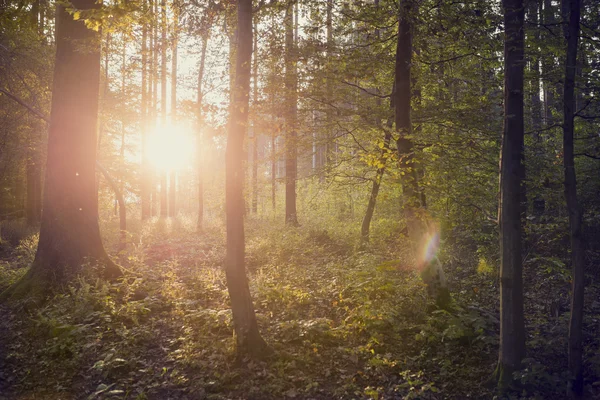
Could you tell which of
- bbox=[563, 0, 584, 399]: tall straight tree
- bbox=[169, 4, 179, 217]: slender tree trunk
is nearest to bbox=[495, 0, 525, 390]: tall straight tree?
bbox=[563, 0, 584, 399]: tall straight tree

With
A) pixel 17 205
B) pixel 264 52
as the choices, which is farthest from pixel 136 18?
pixel 17 205

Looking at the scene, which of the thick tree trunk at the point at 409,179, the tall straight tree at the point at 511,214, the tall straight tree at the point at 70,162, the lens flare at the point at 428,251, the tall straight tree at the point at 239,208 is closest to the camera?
the tall straight tree at the point at 511,214

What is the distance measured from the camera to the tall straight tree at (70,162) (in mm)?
8742

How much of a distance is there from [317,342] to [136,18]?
280 inches

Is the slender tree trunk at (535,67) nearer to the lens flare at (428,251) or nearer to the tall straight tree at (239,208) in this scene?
the lens flare at (428,251)

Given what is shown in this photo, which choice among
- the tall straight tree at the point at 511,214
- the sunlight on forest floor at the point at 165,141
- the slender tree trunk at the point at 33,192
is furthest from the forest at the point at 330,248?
the sunlight on forest floor at the point at 165,141

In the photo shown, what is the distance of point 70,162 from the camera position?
9.05m

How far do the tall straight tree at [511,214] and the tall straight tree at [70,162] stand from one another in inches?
315

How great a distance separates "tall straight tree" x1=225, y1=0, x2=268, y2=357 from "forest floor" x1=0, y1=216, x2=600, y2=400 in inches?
13.6

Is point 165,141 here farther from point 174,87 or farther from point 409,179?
point 409,179

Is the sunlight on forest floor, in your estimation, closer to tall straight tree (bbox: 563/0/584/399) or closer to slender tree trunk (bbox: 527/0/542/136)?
slender tree trunk (bbox: 527/0/542/136)

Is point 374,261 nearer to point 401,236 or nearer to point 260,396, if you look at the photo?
point 401,236

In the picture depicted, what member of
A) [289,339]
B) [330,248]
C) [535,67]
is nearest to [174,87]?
[330,248]

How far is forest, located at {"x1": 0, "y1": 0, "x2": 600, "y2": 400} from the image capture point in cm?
546
